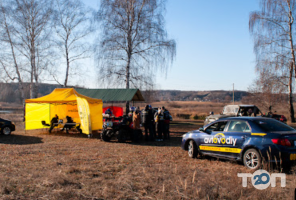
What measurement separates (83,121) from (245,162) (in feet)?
35.4

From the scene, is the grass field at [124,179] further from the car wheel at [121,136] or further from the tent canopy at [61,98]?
the tent canopy at [61,98]

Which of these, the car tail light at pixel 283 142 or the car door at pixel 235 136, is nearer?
the car tail light at pixel 283 142

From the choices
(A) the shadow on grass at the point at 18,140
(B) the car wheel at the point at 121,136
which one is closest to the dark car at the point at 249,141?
(B) the car wheel at the point at 121,136

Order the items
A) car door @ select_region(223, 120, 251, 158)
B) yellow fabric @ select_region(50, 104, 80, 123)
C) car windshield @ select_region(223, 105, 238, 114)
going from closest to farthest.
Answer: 1. car door @ select_region(223, 120, 251, 158)
2. car windshield @ select_region(223, 105, 238, 114)
3. yellow fabric @ select_region(50, 104, 80, 123)

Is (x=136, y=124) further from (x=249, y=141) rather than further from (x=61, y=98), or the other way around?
(x=249, y=141)

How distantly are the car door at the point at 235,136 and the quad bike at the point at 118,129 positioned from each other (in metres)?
6.75

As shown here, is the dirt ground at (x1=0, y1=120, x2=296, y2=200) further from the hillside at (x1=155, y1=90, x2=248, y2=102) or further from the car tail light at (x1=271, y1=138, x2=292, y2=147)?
the hillside at (x1=155, y1=90, x2=248, y2=102)

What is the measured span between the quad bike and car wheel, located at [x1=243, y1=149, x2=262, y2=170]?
25.0 ft

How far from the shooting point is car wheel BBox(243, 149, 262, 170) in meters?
7.26

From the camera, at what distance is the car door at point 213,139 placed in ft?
28.5

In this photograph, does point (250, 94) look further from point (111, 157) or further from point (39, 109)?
point (111, 157)

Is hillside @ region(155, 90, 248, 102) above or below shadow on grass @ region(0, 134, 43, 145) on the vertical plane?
above

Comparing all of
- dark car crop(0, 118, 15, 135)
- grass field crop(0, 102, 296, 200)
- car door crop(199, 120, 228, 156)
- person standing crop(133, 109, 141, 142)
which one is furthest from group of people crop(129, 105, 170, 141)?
dark car crop(0, 118, 15, 135)

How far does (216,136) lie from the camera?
8.81 m
